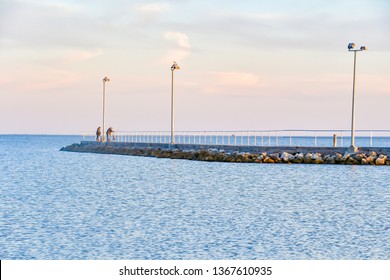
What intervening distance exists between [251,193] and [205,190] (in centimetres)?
264

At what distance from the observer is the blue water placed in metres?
17.6

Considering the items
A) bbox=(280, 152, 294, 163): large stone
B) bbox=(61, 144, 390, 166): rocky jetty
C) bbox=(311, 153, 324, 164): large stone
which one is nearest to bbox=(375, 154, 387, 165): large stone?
bbox=(61, 144, 390, 166): rocky jetty

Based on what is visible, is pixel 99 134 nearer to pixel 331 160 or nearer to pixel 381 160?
pixel 331 160

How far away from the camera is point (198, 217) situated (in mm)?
23797

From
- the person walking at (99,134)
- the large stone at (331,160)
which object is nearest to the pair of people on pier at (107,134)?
the person walking at (99,134)

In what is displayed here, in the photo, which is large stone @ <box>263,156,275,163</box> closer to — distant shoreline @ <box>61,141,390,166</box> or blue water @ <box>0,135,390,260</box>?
distant shoreline @ <box>61,141,390,166</box>

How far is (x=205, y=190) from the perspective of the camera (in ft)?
113

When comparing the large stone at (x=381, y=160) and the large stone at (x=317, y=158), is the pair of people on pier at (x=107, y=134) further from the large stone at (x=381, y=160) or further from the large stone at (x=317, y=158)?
the large stone at (x=381, y=160)

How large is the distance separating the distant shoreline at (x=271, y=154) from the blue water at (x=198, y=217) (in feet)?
21.5

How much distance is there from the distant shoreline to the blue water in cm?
655

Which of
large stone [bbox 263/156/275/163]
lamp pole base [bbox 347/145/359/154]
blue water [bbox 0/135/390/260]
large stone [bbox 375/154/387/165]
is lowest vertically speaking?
blue water [bbox 0/135/390/260]
